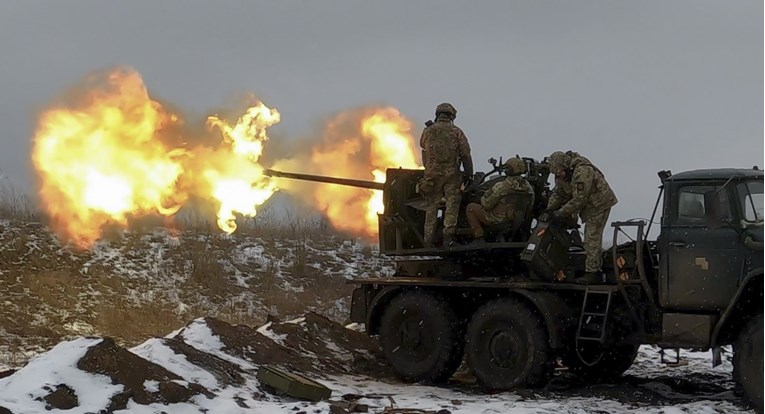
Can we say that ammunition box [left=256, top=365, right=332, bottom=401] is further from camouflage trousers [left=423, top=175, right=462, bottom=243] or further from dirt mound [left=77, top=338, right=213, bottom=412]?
camouflage trousers [left=423, top=175, right=462, bottom=243]

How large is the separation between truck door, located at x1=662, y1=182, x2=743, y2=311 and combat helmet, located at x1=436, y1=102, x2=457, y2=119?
133 inches

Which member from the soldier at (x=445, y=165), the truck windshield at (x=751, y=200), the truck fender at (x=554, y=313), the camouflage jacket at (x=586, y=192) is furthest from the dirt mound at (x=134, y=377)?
the truck windshield at (x=751, y=200)

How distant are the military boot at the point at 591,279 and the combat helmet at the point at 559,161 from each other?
1346 mm

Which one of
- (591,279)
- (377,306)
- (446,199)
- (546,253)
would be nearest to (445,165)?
(446,199)

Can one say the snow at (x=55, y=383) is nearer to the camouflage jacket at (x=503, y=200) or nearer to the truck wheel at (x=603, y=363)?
the camouflage jacket at (x=503, y=200)

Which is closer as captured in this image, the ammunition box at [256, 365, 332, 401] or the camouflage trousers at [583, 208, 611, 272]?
the ammunition box at [256, 365, 332, 401]

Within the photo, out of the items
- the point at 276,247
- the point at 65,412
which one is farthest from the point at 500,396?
the point at 276,247

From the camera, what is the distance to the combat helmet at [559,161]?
10.6 metres

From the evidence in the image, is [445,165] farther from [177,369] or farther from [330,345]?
[177,369]

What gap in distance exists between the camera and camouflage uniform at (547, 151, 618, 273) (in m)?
10.3

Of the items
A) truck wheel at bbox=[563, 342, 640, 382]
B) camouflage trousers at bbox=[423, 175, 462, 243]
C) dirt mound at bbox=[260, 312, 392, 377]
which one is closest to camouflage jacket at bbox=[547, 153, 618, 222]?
camouflage trousers at bbox=[423, 175, 462, 243]

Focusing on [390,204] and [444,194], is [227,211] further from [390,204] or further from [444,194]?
[444,194]

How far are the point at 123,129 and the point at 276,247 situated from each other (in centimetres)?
1135

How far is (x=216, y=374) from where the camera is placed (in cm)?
952
